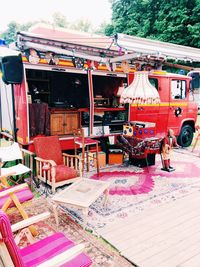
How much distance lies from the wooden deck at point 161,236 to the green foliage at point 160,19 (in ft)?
45.3

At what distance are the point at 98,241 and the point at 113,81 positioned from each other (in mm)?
5575

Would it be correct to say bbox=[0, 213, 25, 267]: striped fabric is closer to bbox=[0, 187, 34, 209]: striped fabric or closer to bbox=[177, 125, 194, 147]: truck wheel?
bbox=[0, 187, 34, 209]: striped fabric

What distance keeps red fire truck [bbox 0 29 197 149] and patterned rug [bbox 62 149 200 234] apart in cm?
121

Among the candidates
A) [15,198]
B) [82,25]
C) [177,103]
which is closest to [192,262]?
[15,198]

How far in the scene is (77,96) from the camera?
8.36 meters

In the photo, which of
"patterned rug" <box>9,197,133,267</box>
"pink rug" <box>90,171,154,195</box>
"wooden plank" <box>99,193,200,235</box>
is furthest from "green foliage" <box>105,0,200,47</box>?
"patterned rug" <box>9,197,133,267</box>

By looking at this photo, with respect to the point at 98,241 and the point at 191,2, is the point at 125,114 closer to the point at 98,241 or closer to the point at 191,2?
the point at 98,241

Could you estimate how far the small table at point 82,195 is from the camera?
3312 mm

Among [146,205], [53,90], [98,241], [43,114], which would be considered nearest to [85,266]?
[98,241]

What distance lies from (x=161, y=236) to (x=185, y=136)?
220 inches

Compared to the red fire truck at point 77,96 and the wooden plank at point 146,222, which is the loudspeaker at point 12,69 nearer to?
the red fire truck at point 77,96

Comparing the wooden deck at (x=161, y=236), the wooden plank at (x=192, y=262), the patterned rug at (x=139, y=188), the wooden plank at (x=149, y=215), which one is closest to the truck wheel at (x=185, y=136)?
the patterned rug at (x=139, y=188)

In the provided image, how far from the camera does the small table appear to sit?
3.31m

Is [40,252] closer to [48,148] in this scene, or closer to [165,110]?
[48,148]
